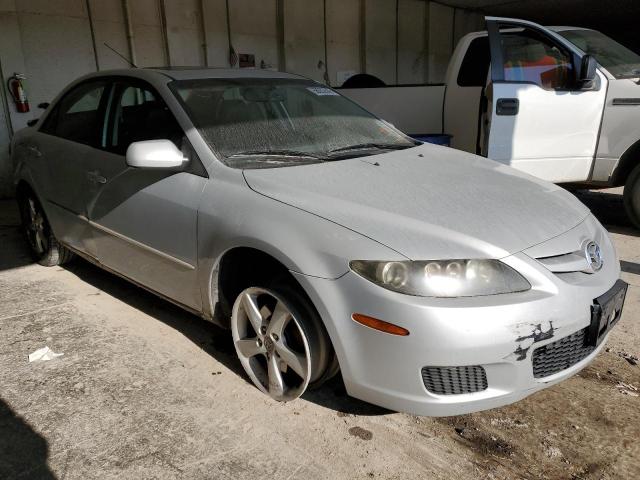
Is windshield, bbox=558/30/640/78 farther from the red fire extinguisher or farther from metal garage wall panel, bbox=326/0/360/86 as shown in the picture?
the red fire extinguisher

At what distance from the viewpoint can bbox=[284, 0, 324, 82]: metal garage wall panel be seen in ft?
33.0

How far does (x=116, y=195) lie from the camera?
3182 mm

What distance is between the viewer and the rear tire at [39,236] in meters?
4.27

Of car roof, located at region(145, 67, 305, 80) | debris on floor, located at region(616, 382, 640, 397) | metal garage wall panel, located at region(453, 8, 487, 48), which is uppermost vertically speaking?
metal garage wall panel, located at region(453, 8, 487, 48)

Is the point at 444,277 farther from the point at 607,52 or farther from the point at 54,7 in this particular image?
the point at 54,7

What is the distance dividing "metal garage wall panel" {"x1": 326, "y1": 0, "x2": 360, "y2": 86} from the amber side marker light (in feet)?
31.3

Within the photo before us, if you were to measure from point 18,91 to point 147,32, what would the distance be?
7.13 ft

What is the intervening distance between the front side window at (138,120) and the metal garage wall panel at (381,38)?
9.14 metres

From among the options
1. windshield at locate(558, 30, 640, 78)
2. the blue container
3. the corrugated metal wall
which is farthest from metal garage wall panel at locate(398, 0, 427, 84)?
the blue container

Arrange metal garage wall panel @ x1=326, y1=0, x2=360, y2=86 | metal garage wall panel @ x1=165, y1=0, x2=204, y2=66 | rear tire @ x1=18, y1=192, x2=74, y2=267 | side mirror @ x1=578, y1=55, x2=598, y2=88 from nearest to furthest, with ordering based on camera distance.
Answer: rear tire @ x1=18, y1=192, x2=74, y2=267 → side mirror @ x1=578, y1=55, x2=598, y2=88 → metal garage wall panel @ x1=165, y1=0, x2=204, y2=66 → metal garage wall panel @ x1=326, y1=0, x2=360, y2=86

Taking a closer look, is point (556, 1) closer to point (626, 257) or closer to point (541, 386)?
point (626, 257)

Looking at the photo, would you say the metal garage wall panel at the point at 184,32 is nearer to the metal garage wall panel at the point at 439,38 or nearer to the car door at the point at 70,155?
the car door at the point at 70,155

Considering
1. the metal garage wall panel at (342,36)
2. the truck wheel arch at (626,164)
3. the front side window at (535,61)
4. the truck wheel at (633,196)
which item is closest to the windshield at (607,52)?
the front side window at (535,61)

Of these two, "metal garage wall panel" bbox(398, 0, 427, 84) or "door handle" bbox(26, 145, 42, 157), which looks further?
"metal garage wall panel" bbox(398, 0, 427, 84)
